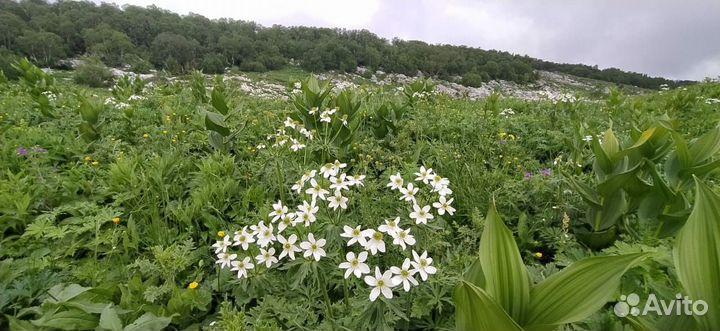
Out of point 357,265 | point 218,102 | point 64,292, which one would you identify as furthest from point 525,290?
point 218,102

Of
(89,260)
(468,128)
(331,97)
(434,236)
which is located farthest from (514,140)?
(89,260)

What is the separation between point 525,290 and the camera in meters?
1.28

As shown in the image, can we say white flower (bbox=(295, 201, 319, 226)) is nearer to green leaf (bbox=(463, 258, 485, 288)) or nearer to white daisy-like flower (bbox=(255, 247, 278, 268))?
white daisy-like flower (bbox=(255, 247, 278, 268))

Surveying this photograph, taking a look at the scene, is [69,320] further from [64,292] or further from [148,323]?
[148,323]

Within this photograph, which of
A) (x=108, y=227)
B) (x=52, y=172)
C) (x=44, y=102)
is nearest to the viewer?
(x=108, y=227)

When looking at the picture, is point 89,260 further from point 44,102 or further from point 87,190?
point 44,102

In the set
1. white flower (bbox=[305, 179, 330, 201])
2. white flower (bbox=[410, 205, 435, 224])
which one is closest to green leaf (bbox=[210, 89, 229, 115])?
white flower (bbox=[305, 179, 330, 201])

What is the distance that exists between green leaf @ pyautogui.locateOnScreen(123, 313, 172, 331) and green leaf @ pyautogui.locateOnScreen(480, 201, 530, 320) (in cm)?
154

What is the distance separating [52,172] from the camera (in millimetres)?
3467

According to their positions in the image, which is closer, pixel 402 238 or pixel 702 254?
pixel 702 254

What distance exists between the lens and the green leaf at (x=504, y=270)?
1279mm

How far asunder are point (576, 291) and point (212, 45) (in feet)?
259

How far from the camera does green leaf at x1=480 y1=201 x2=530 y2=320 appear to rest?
128 cm

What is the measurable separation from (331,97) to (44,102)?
4.53 metres
